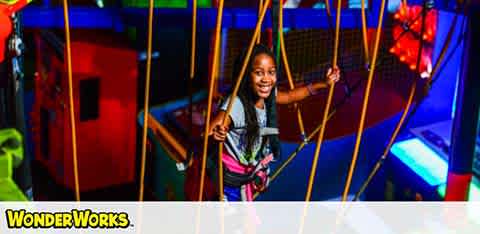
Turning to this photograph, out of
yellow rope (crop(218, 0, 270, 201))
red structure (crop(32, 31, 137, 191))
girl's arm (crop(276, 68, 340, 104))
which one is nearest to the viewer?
yellow rope (crop(218, 0, 270, 201))

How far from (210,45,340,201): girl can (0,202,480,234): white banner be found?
0.07 meters

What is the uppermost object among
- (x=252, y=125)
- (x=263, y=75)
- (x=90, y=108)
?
(x=263, y=75)

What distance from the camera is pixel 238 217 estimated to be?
68.9 inches

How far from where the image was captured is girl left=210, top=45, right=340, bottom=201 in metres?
1.55

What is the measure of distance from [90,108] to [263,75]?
1.45 meters

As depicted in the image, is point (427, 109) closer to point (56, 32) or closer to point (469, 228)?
point (469, 228)

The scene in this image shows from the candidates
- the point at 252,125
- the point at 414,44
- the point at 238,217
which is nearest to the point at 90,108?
the point at 414,44

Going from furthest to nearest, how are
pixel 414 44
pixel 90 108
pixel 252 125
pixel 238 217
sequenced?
pixel 90 108, pixel 414 44, pixel 238 217, pixel 252 125

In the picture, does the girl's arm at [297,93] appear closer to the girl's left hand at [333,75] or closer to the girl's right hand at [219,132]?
the girl's left hand at [333,75]

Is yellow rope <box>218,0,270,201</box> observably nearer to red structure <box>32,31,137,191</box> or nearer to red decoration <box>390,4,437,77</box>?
red decoration <box>390,4,437,77</box>

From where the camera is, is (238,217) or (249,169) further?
(238,217)

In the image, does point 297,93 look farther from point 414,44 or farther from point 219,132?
point 414,44

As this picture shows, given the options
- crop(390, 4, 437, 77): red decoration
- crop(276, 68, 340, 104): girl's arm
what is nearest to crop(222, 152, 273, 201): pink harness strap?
crop(276, 68, 340, 104): girl's arm

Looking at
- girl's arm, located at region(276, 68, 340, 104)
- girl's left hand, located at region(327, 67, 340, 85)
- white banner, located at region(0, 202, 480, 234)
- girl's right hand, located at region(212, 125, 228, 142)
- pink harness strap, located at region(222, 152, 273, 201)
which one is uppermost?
girl's left hand, located at region(327, 67, 340, 85)
